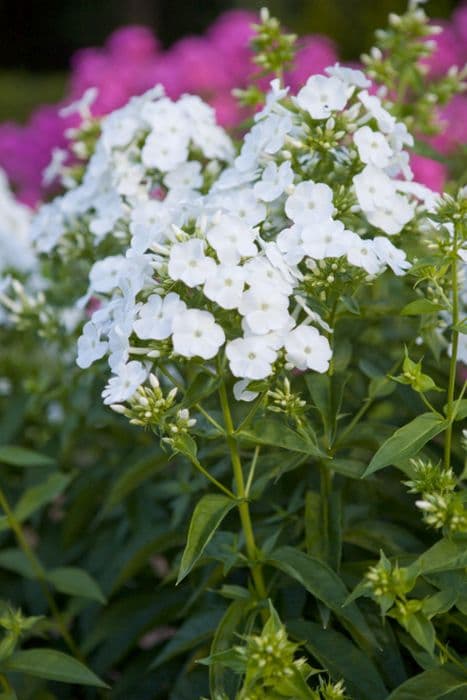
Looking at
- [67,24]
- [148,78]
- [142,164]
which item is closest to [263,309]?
[142,164]

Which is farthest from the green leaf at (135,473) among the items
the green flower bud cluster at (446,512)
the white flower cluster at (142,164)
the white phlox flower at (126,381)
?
the green flower bud cluster at (446,512)

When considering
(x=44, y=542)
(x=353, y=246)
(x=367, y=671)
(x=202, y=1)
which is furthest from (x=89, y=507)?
(x=202, y=1)

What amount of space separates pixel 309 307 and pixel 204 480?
580 millimetres

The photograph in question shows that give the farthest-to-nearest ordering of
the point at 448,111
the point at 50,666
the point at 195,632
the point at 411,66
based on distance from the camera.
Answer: the point at 448,111
the point at 411,66
the point at 195,632
the point at 50,666

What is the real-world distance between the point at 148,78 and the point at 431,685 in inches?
188

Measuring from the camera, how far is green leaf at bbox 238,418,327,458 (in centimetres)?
162

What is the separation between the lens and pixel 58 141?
243 inches

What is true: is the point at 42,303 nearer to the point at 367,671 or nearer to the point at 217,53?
the point at 367,671

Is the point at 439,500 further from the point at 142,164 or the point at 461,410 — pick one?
the point at 142,164

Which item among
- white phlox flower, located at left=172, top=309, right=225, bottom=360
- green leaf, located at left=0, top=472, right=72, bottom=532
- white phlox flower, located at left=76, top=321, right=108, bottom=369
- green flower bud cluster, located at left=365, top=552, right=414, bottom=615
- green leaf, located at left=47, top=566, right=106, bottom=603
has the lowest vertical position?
green leaf, located at left=47, top=566, right=106, bottom=603

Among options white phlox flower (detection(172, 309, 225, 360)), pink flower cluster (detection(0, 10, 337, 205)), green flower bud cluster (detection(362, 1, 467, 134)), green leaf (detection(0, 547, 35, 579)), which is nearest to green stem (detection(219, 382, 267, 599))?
white phlox flower (detection(172, 309, 225, 360))

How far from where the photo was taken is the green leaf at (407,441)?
152 cm

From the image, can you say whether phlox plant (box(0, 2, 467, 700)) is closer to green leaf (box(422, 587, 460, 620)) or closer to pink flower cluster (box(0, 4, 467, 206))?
green leaf (box(422, 587, 460, 620))

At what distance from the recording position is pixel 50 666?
1808 millimetres
